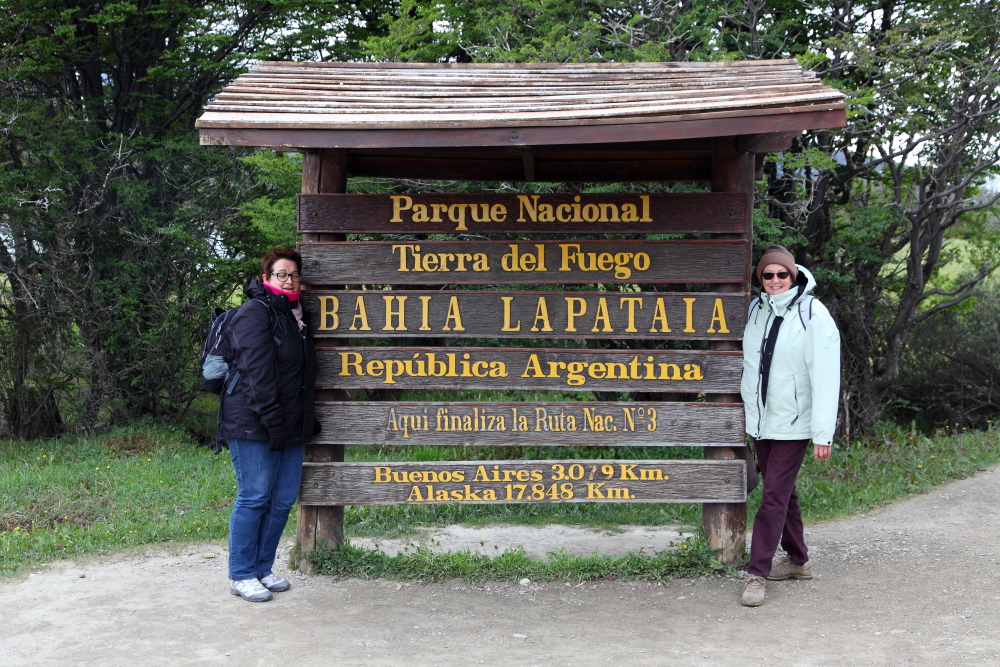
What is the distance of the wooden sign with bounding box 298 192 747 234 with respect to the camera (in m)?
4.99

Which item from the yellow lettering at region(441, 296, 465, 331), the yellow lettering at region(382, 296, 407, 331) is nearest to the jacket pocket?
the yellow lettering at region(441, 296, 465, 331)

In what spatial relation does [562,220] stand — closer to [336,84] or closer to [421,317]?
[421,317]

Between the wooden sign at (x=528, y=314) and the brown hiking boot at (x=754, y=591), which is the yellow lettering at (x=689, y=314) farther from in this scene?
the brown hiking boot at (x=754, y=591)

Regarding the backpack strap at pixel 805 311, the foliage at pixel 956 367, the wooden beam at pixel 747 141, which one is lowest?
the foliage at pixel 956 367

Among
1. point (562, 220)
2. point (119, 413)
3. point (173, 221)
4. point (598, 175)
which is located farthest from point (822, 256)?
point (119, 413)

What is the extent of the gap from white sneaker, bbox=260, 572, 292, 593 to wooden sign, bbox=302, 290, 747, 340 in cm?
144

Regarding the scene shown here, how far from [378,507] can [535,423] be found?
231 cm

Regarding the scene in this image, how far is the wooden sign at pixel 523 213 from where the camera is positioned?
4.99 metres

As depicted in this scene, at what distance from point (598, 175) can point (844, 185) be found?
6146 mm

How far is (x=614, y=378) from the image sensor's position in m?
4.99

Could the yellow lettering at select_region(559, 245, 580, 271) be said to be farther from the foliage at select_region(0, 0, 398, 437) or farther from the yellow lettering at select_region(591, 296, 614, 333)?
the foliage at select_region(0, 0, 398, 437)

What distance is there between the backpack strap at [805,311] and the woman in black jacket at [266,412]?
2.75 meters

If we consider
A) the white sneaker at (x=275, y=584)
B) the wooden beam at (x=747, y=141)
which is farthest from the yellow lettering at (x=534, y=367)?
the white sneaker at (x=275, y=584)

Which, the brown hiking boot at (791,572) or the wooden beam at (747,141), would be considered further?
the brown hiking boot at (791,572)
